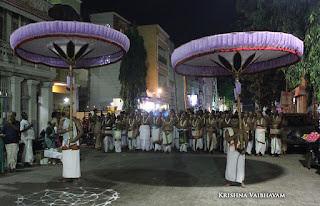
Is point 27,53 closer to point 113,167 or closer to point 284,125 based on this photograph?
point 113,167

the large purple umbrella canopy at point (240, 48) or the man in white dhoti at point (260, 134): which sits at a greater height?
the large purple umbrella canopy at point (240, 48)

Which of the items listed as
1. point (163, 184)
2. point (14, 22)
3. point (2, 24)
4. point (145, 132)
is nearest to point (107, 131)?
point (145, 132)

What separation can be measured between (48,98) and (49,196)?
13.3 meters

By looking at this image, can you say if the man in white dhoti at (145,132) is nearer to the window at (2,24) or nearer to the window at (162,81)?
the window at (2,24)

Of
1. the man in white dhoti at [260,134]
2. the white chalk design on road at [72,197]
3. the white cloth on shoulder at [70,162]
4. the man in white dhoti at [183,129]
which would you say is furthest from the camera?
the man in white dhoti at [183,129]

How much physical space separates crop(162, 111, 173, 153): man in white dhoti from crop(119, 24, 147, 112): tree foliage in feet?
45.4

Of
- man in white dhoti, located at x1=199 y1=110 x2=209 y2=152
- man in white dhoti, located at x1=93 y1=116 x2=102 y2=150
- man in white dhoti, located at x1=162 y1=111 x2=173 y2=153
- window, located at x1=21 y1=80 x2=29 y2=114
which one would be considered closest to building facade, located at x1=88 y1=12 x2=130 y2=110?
window, located at x1=21 y1=80 x2=29 y2=114

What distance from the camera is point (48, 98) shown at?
19.0 meters

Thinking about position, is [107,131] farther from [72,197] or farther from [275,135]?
[72,197]

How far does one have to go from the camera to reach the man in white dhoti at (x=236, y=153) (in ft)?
24.2

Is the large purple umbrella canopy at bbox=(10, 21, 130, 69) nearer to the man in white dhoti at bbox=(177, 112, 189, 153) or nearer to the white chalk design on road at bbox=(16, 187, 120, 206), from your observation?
the white chalk design on road at bbox=(16, 187, 120, 206)

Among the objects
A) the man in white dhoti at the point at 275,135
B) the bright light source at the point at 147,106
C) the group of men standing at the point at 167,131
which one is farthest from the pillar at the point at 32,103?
the bright light source at the point at 147,106

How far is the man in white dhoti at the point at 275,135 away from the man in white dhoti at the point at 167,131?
4621 mm

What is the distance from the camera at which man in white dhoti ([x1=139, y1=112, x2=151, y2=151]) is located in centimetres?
1498
